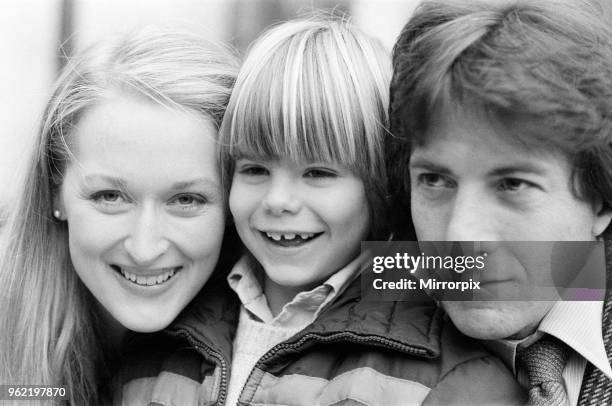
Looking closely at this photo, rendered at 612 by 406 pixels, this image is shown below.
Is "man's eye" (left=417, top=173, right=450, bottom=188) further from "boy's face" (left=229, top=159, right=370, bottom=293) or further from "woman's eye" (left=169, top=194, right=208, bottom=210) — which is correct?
"woman's eye" (left=169, top=194, right=208, bottom=210)

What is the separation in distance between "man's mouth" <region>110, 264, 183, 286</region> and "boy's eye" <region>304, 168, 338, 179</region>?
32cm

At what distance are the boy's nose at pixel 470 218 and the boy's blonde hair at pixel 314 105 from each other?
0.74ft

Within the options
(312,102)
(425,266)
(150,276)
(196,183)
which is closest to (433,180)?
(425,266)

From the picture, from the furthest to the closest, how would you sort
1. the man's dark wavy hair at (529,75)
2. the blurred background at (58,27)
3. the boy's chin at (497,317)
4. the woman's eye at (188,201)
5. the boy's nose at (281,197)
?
the blurred background at (58,27) < the woman's eye at (188,201) < the boy's nose at (281,197) < the boy's chin at (497,317) < the man's dark wavy hair at (529,75)

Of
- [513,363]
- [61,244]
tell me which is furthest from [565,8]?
[61,244]

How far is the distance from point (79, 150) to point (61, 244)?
0.80 feet

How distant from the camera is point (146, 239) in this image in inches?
58.1

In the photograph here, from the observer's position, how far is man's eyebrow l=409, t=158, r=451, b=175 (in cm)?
128

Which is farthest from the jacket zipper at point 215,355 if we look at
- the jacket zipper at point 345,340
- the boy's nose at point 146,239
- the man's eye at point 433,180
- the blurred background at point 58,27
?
the blurred background at point 58,27

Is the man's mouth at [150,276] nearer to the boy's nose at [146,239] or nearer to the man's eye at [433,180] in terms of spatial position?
the boy's nose at [146,239]

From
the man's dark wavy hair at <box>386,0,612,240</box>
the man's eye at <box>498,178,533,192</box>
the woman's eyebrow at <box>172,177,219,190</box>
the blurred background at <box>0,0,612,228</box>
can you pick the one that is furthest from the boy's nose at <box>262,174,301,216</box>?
the blurred background at <box>0,0,612,228</box>

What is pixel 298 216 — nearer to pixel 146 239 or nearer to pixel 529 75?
pixel 146 239

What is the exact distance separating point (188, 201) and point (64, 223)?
0.31 meters

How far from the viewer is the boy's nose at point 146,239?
148 centimetres
